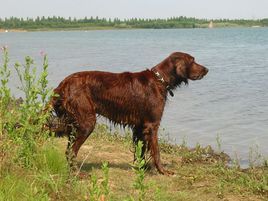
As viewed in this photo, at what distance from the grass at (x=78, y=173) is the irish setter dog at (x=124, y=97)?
419mm

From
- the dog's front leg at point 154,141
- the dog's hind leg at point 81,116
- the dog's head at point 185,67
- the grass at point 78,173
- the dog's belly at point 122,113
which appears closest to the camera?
the grass at point 78,173

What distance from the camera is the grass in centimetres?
399

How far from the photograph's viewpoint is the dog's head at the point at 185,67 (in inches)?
259

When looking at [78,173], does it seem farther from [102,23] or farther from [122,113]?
[102,23]

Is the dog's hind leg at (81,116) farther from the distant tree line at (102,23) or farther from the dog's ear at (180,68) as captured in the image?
the distant tree line at (102,23)

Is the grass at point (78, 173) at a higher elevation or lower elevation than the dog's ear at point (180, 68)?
lower

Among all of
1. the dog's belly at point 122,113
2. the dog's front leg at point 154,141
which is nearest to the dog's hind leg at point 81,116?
the dog's belly at point 122,113

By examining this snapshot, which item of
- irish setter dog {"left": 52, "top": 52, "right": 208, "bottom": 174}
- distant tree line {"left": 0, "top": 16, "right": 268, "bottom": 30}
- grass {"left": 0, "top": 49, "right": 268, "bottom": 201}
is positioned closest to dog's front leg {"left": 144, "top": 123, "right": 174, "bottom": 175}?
irish setter dog {"left": 52, "top": 52, "right": 208, "bottom": 174}

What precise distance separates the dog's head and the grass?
136 cm

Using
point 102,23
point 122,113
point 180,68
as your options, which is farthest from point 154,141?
point 102,23

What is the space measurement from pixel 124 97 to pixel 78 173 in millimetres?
1474

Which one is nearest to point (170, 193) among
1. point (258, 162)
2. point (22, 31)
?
point (258, 162)

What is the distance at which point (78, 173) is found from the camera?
504 centimetres

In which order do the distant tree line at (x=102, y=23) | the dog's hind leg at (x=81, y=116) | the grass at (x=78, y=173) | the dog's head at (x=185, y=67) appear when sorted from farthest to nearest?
1. the distant tree line at (x=102, y=23)
2. the dog's head at (x=185, y=67)
3. the dog's hind leg at (x=81, y=116)
4. the grass at (x=78, y=173)
